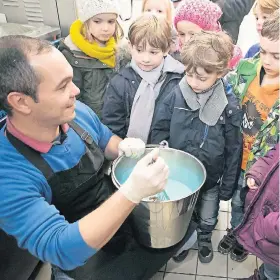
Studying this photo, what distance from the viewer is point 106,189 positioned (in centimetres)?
141

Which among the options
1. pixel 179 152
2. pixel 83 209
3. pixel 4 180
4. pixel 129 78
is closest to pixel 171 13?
pixel 129 78

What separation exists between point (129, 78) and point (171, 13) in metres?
0.70

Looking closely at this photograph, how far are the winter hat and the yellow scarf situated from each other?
0.40 metres

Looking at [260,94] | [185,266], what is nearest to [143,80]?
[260,94]

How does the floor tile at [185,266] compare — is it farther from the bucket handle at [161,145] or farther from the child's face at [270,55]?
the child's face at [270,55]

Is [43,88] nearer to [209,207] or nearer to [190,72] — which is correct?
[190,72]

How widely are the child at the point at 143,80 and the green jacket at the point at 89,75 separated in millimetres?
243

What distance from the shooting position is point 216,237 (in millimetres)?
1939

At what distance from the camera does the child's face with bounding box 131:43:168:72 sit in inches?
60.9

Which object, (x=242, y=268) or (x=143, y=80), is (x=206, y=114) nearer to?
(x=143, y=80)

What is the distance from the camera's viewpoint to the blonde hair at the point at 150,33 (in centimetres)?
153

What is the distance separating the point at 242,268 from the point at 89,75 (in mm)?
1286

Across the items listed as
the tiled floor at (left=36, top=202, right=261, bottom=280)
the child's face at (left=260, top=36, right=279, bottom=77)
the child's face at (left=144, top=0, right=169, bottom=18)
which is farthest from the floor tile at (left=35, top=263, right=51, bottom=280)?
the child's face at (left=144, top=0, right=169, bottom=18)

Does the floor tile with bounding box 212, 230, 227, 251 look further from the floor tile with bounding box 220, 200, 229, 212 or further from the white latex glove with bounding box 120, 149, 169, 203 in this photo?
the white latex glove with bounding box 120, 149, 169, 203
